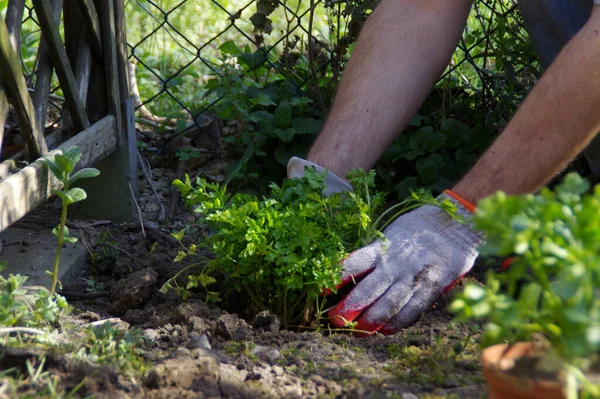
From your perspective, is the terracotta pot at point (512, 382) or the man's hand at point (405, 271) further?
the man's hand at point (405, 271)

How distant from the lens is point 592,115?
1806mm

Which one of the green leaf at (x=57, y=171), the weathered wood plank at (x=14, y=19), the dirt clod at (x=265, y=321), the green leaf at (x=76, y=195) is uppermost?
the weathered wood plank at (x=14, y=19)

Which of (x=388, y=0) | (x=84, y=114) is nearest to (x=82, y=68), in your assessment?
(x=84, y=114)

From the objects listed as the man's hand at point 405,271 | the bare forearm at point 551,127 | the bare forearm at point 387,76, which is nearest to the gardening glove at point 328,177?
the bare forearm at point 387,76

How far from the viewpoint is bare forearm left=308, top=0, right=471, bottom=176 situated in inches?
92.7

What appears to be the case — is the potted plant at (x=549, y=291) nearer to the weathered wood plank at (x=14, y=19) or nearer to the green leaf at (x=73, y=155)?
the green leaf at (x=73, y=155)

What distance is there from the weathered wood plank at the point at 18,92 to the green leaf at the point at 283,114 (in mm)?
1076

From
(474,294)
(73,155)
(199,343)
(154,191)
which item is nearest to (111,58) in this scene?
(154,191)

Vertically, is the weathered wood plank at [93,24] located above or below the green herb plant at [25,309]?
above

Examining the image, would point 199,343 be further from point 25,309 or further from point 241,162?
point 241,162

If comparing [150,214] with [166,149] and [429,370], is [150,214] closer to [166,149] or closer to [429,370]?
[166,149]

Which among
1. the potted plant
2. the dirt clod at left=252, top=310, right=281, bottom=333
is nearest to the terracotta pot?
the potted plant

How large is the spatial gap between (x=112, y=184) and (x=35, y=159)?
66 centimetres

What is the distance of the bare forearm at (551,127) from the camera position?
1.78 m
